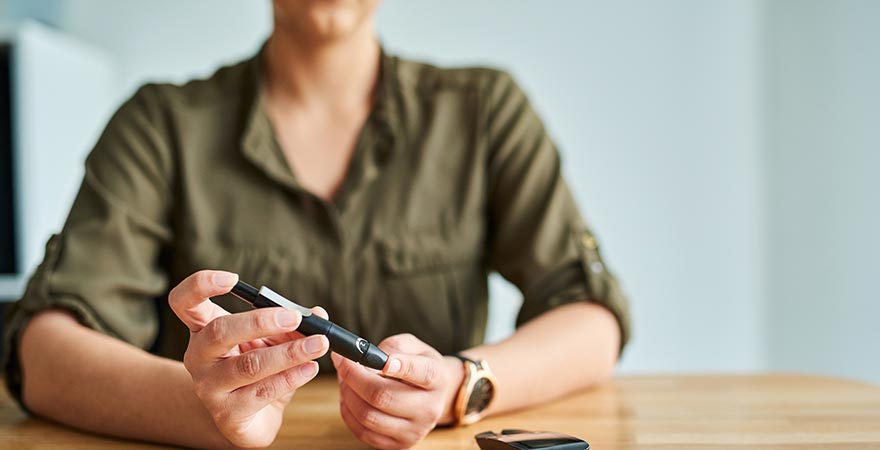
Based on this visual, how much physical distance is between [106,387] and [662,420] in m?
0.55

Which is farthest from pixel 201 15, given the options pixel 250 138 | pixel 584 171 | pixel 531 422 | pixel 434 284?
pixel 531 422

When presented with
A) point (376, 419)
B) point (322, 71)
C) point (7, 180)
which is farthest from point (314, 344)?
point (7, 180)

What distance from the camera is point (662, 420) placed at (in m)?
0.87

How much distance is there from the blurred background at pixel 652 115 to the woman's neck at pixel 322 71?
1166mm

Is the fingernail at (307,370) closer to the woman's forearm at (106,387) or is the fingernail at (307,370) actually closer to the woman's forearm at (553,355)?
the woman's forearm at (106,387)

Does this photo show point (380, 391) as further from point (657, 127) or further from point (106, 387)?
point (657, 127)

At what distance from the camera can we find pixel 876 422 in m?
0.86

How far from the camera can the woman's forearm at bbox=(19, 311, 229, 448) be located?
0.79 meters

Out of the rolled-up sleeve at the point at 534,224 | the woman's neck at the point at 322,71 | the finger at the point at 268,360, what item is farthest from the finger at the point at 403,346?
the woman's neck at the point at 322,71

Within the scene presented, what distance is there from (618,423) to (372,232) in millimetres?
441

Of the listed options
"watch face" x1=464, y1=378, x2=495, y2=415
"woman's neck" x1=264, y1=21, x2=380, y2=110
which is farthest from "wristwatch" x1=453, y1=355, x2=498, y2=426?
"woman's neck" x1=264, y1=21, x2=380, y2=110

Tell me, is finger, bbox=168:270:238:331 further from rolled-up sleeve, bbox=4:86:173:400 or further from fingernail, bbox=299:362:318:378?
rolled-up sleeve, bbox=4:86:173:400

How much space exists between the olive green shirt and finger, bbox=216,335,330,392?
444 millimetres

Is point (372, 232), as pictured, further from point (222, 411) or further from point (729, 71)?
point (729, 71)
